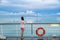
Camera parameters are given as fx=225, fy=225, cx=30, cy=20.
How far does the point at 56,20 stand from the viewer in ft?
15.9

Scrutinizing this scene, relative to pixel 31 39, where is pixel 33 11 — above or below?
above

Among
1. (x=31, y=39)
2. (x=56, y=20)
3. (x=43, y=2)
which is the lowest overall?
(x=31, y=39)

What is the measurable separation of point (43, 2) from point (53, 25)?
0.72 metres

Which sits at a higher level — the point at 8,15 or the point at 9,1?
the point at 9,1

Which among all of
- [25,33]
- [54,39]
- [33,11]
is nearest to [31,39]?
[25,33]

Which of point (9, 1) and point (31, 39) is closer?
point (31, 39)

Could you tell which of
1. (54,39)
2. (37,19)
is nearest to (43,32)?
A: (54,39)

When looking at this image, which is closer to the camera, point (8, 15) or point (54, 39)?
point (54, 39)

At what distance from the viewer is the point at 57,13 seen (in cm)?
504

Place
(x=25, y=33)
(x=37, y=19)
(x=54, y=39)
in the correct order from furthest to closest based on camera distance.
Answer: (x=37, y=19), (x=25, y=33), (x=54, y=39)

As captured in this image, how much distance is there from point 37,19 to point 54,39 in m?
0.78

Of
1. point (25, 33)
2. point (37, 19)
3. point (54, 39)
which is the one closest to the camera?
point (54, 39)

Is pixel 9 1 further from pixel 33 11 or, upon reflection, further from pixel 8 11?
pixel 33 11

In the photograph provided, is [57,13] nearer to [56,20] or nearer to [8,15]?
[56,20]
